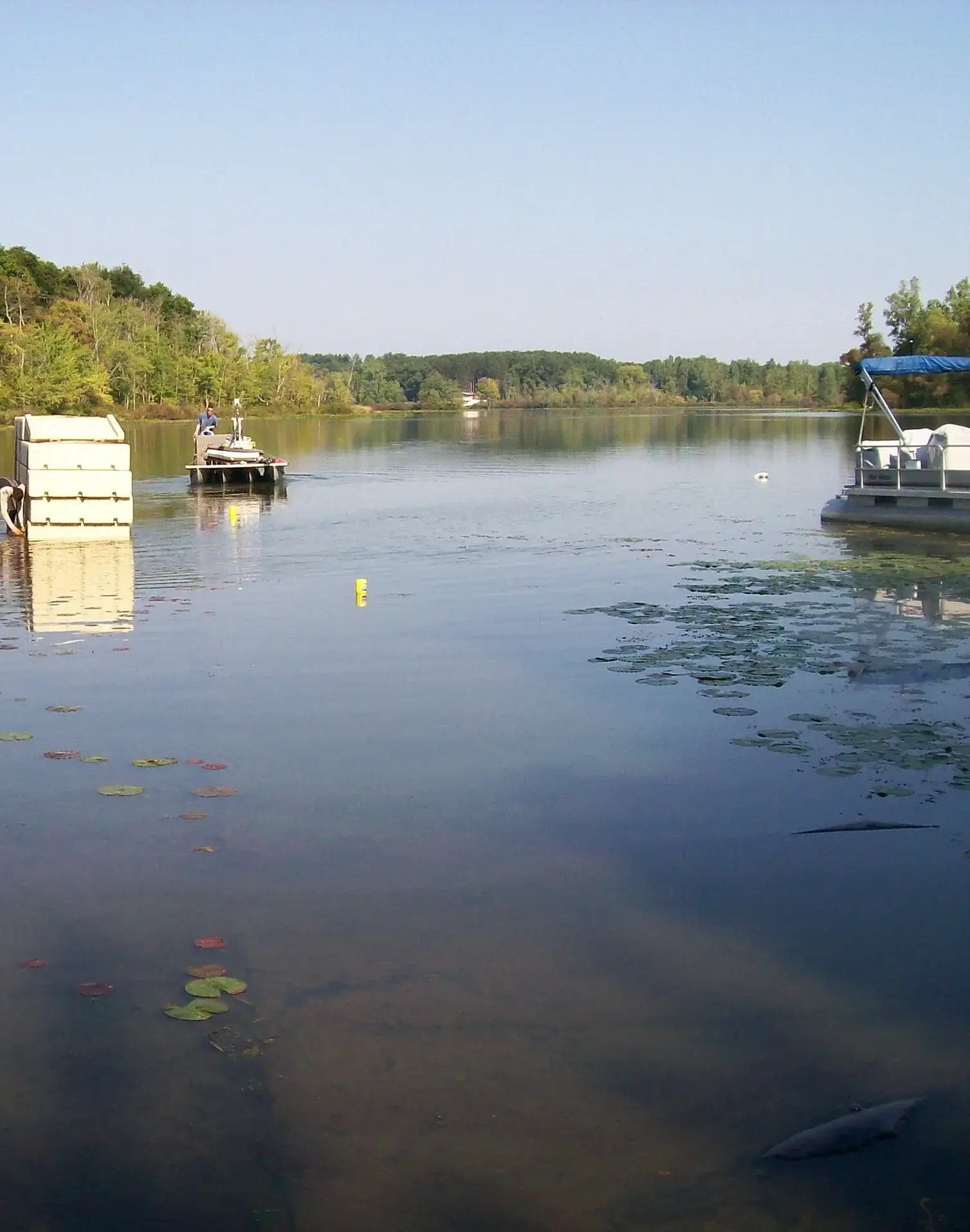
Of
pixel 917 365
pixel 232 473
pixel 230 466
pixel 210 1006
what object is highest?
pixel 917 365

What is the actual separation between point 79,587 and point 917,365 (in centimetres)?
1561

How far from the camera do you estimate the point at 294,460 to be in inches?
2302

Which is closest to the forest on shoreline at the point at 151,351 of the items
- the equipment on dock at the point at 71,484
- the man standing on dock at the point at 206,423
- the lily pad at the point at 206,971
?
the man standing on dock at the point at 206,423

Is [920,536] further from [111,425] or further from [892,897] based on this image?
[892,897]

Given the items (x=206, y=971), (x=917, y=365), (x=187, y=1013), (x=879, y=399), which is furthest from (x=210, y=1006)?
(x=917, y=365)

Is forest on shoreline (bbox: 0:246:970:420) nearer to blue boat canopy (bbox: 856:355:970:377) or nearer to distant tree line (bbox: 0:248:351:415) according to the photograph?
distant tree line (bbox: 0:248:351:415)

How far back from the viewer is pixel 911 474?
2520cm

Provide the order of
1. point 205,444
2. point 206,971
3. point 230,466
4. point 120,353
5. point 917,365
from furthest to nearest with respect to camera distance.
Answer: point 120,353, point 205,444, point 230,466, point 917,365, point 206,971

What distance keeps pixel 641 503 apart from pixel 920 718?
24650mm

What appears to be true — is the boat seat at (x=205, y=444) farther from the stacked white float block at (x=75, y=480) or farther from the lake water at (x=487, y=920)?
the lake water at (x=487, y=920)

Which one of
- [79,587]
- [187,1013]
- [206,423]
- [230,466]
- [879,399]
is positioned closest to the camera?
[187,1013]

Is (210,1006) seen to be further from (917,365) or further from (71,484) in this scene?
(917,365)

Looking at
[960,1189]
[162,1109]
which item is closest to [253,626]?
[162,1109]

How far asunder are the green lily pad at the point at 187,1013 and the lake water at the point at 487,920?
1.2 inches
